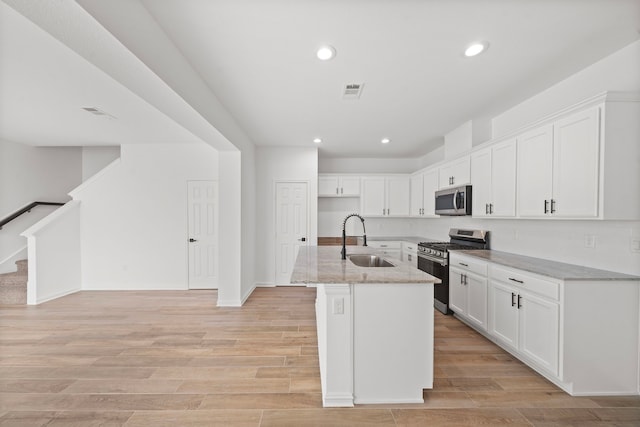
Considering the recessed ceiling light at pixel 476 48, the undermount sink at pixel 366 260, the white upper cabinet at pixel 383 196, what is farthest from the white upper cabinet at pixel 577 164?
the white upper cabinet at pixel 383 196

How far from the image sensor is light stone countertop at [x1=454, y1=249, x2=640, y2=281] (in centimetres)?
197

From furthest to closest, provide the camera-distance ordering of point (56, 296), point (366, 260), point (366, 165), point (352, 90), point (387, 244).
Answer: point (366, 165) < point (387, 244) < point (56, 296) < point (366, 260) < point (352, 90)

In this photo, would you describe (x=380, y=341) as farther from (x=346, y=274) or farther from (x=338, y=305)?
(x=346, y=274)

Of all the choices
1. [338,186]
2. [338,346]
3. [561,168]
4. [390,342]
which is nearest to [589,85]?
[561,168]

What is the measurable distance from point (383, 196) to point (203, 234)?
3730 millimetres

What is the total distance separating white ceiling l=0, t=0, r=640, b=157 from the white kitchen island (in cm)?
180

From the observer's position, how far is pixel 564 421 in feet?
5.76

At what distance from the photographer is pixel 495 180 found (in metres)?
3.07

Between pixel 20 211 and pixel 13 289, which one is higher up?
pixel 20 211

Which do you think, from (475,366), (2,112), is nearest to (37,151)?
(2,112)

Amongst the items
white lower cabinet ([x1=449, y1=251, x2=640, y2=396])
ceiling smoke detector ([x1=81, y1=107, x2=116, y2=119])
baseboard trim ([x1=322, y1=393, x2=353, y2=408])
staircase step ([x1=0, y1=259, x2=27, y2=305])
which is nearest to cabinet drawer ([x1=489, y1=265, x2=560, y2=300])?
white lower cabinet ([x1=449, y1=251, x2=640, y2=396])

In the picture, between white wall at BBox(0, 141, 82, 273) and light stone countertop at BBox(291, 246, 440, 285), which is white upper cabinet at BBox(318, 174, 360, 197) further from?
white wall at BBox(0, 141, 82, 273)

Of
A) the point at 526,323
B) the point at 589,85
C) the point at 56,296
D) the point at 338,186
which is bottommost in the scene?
the point at 56,296

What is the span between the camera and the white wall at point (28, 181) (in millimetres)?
4551
